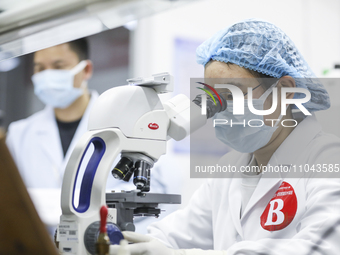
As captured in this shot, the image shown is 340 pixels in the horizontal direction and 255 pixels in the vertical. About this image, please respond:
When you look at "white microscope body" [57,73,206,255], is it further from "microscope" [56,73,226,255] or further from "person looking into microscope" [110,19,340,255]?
"person looking into microscope" [110,19,340,255]

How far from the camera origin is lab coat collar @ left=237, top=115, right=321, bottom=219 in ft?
4.43

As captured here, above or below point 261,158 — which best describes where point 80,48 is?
above

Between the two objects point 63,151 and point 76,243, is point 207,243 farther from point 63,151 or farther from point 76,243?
point 63,151

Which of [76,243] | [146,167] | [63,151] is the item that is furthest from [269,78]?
[63,151]

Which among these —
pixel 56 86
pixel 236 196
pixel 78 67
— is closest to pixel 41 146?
pixel 56 86

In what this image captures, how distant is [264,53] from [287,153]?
0.40m

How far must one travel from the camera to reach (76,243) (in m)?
0.84

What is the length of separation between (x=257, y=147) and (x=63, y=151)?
1.95 metres

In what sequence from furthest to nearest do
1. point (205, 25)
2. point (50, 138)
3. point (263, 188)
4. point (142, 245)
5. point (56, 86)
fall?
point (205, 25), point (50, 138), point (56, 86), point (263, 188), point (142, 245)

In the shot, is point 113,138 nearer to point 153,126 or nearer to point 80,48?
point 153,126

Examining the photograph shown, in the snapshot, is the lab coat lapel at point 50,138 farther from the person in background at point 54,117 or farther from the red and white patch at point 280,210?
the red and white patch at point 280,210

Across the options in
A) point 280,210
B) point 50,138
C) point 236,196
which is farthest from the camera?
point 50,138

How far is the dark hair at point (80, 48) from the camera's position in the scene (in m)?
2.94

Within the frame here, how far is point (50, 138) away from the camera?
292cm
